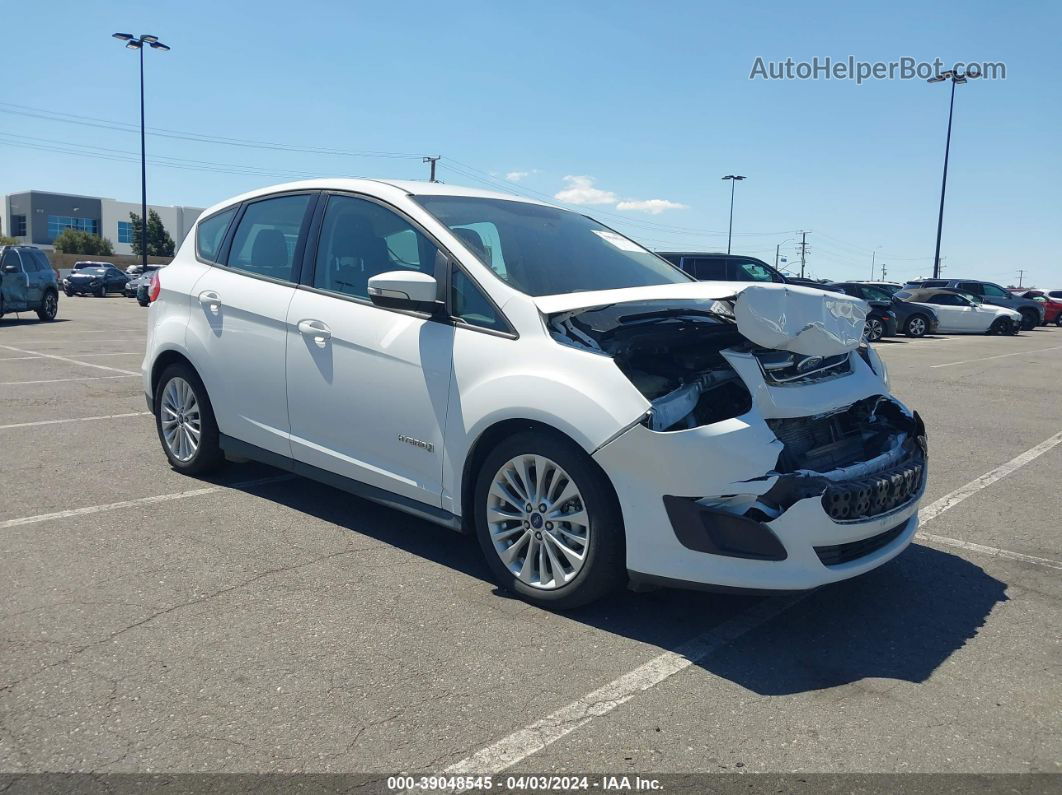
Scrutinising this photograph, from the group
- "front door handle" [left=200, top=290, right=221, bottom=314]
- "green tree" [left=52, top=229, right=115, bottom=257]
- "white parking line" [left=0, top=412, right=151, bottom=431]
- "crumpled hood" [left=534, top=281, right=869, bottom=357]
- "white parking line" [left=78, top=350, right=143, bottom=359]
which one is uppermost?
"green tree" [left=52, top=229, right=115, bottom=257]

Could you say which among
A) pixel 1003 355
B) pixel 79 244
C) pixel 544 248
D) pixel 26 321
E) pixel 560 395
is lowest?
pixel 26 321

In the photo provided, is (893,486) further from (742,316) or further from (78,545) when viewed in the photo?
(78,545)

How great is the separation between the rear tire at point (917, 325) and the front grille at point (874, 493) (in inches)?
1015

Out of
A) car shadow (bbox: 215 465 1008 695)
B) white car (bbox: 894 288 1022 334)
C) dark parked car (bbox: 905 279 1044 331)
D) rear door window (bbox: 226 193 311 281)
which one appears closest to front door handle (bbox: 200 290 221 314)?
rear door window (bbox: 226 193 311 281)

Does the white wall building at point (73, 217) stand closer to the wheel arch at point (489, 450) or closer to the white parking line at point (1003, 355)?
the white parking line at point (1003, 355)

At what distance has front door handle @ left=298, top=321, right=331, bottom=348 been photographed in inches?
182

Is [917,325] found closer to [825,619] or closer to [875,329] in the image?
[875,329]

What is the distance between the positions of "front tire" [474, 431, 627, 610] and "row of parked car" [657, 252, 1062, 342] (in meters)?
15.7

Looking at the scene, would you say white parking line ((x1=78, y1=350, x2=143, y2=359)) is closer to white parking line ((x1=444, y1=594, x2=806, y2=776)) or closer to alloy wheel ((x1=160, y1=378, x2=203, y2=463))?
alloy wheel ((x1=160, y1=378, x2=203, y2=463))

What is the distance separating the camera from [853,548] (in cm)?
363

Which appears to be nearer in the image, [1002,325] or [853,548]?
[853,548]

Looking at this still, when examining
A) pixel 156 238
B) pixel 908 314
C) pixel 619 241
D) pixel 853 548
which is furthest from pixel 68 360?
pixel 156 238

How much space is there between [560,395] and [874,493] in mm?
1331

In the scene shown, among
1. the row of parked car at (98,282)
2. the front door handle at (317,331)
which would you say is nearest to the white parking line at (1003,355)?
the front door handle at (317,331)
